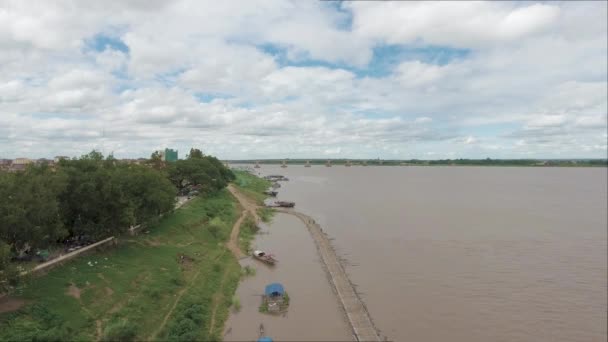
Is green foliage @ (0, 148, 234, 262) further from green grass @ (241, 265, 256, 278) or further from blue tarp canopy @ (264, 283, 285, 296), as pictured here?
blue tarp canopy @ (264, 283, 285, 296)

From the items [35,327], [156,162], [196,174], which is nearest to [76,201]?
[35,327]

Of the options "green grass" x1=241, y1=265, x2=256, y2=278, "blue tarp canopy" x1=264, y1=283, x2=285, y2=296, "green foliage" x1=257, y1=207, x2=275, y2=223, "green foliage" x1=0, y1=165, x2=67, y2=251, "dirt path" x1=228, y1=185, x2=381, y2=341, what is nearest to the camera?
"dirt path" x1=228, y1=185, x2=381, y2=341

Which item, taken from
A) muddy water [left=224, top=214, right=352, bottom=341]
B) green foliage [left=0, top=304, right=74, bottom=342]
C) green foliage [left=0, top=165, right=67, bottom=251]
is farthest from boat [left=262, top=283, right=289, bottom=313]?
green foliage [left=0, top=165, right=67, bottom=251]

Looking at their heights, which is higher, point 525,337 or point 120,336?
point 120,336

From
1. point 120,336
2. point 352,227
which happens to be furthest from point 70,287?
point 352,227

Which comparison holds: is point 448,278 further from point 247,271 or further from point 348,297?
point 247,271

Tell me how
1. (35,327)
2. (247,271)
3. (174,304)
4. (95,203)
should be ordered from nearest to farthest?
1. (35,327)
2. (174,304)
3. (95,203)
4. (247,271)

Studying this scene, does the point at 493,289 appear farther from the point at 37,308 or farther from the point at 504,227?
the point at 37,308
